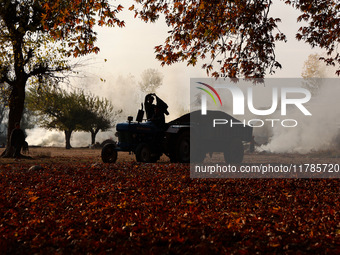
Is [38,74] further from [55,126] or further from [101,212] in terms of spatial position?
[55,126]

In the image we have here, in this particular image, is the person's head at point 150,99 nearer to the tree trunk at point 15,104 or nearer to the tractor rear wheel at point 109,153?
the tractor rear wheel at point 109,153

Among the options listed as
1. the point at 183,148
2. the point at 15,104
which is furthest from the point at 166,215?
the point at 15,104

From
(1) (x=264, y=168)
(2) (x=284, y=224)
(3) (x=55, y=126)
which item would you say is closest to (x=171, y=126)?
(1) (x=264, y=168)

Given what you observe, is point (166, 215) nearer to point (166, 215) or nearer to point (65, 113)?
point (166, 215)

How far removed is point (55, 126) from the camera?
48.3 metres

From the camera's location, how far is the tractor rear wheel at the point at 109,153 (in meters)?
16.0

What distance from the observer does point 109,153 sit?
1609 cm

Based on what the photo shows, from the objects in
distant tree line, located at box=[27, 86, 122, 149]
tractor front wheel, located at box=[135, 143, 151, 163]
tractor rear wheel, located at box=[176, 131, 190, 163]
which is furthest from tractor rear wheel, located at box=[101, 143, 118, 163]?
distant tree line, located at box=[27, 86, 122, 149]

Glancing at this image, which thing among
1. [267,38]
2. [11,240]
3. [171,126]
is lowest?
[11,240]

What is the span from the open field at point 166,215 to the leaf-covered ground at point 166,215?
1 centimetres

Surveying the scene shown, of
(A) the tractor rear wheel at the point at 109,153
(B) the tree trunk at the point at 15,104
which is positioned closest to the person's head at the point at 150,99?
(A) the tractor rear wheel at the point at 109,153

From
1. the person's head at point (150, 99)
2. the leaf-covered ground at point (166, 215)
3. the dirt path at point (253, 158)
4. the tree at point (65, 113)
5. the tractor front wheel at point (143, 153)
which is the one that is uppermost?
→ the tree at point (65, 113)

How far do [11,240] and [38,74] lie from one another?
1941cm

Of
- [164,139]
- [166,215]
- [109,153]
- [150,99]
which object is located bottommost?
[166,215]
